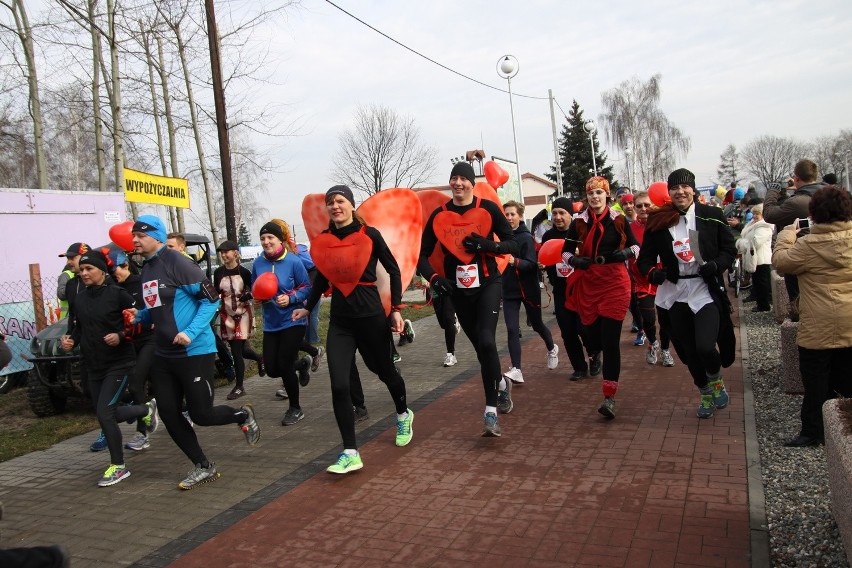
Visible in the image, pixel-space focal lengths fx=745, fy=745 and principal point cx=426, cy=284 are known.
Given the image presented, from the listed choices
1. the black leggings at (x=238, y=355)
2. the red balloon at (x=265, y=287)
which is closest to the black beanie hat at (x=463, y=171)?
the red balloon at (x=265, y=287)

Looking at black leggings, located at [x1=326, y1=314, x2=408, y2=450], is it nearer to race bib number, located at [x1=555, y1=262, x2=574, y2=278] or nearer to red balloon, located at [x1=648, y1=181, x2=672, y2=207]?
race bib number, located at [x1=555, y1=262, x2=574, y2=278]

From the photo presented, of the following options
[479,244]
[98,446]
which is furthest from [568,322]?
[98,446]

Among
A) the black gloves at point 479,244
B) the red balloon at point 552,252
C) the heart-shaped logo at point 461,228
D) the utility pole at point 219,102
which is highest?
the utility pole at point 219,102

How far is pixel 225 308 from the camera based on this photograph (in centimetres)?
843

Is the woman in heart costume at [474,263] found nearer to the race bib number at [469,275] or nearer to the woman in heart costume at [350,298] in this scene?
the race bib number at [469,275]

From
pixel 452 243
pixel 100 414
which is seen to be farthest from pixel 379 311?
pixel 100 414

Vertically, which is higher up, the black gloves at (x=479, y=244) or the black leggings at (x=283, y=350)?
the black gloves at (x=479, y=244)

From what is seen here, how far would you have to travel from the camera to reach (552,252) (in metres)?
7.71

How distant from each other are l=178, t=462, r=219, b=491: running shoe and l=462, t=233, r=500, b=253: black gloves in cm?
259

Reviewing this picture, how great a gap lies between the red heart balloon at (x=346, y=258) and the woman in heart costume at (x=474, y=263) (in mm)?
667

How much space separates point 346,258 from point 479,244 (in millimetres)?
1110

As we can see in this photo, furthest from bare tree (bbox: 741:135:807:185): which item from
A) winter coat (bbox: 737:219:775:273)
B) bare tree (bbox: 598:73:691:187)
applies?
winter coat (bbox: 737:219:775:273)

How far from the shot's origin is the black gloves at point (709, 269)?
573 cm

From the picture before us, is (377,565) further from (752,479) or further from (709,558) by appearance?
(752,479)
